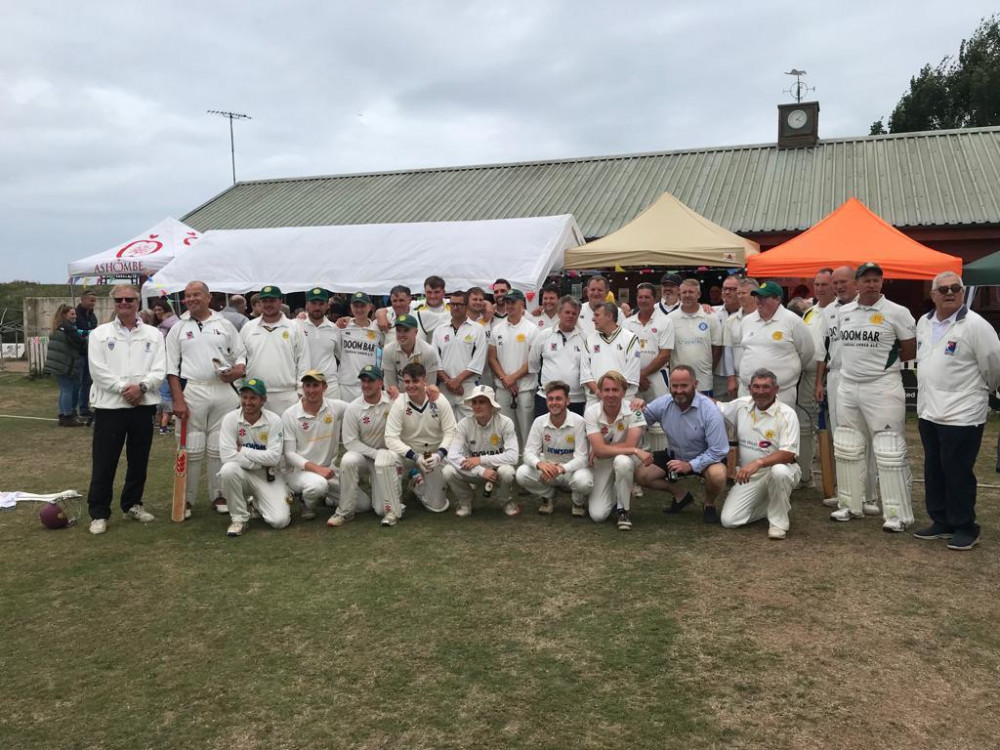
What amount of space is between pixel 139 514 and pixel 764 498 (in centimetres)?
478

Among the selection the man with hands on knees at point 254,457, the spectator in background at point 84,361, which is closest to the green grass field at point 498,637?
the man with hands on knees at point 254,457

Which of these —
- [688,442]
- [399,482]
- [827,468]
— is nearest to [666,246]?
[827,468]

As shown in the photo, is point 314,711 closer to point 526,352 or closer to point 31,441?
point 526,352

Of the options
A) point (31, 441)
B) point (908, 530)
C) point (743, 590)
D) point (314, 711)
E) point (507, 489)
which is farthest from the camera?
point (31, 441)

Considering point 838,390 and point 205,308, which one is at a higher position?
point 205,308

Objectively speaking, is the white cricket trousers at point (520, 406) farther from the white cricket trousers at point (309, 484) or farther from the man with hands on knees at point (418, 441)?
the white cricket trousers at point (309, 484)

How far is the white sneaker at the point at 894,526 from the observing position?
17.7 ft

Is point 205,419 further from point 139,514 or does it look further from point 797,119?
point 797,119

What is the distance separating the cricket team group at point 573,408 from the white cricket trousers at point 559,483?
0.06 ft

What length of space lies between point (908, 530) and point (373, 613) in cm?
379

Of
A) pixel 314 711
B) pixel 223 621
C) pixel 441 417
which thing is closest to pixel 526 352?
pixel 441 417

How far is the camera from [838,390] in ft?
19.1

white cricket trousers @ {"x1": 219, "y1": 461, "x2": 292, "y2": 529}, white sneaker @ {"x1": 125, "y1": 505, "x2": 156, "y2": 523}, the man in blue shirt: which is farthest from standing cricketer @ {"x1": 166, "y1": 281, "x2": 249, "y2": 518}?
the man in blue shirt

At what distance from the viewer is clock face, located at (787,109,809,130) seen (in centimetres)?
1833
